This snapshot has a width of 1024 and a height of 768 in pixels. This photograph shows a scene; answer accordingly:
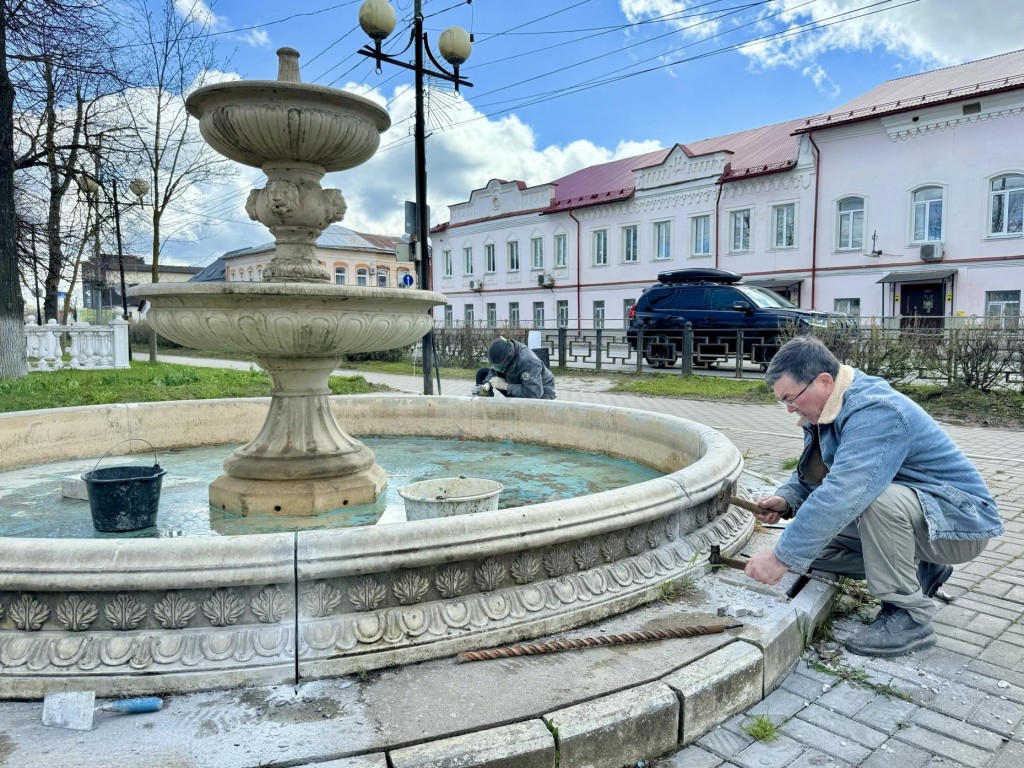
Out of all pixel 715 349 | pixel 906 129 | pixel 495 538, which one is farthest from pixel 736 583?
pixel 906 129

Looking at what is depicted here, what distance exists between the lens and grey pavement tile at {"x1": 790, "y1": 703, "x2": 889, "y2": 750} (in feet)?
8.07

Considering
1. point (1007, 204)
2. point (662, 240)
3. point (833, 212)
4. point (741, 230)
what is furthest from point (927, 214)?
point (662, 240)

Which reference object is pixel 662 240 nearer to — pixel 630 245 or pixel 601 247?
pixel 630 245

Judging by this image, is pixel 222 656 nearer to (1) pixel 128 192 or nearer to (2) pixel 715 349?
(2) pixel 715 349

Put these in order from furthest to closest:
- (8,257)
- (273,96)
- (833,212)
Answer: (833,212)
(8,257)
(273,96)

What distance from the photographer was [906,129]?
2441 cm

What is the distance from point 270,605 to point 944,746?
91.3 inches

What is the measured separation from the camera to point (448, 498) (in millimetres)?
3812

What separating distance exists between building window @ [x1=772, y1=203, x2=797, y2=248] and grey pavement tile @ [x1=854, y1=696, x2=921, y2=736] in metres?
27.3

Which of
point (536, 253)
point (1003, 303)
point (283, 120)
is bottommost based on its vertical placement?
point (1003, 303)

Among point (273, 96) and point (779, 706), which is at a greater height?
point (273, 96)

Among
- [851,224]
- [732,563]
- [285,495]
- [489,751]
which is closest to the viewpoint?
[489,751]

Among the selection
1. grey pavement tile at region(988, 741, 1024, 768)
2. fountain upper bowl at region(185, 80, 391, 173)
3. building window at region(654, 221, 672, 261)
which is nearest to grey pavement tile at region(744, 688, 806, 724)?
grey pavement tile at region(988, 741, 1024, 768)

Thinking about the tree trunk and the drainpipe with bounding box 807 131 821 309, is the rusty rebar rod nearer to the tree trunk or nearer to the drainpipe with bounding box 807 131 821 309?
the tree trunk
